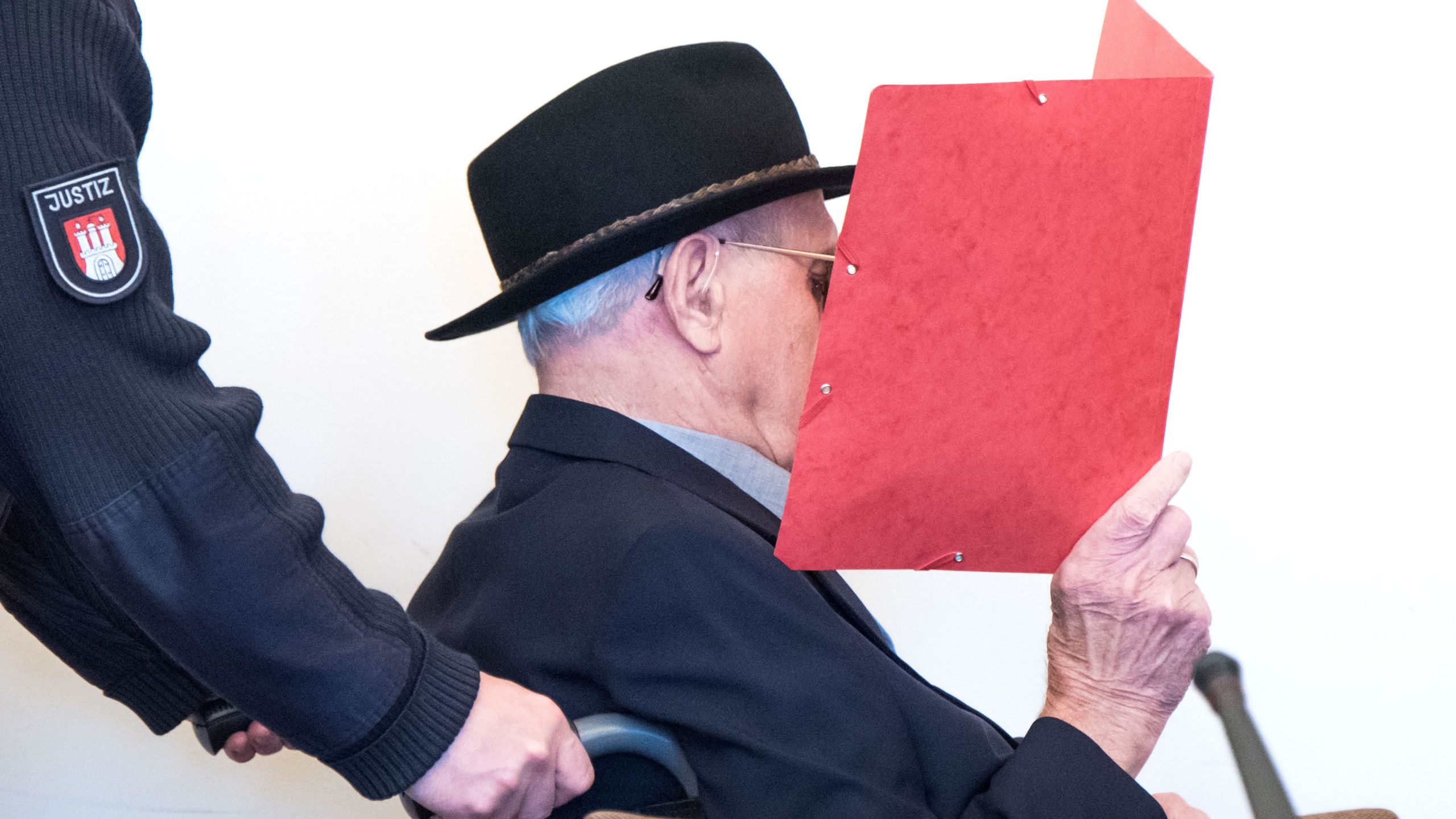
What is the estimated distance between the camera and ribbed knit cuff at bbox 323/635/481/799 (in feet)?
2.45

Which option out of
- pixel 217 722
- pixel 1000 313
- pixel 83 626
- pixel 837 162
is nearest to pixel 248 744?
pixel 217 722

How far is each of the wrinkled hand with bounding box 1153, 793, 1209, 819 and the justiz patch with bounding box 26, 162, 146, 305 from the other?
93cm

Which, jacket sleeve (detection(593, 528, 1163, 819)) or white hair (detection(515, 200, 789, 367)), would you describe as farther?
white hair (detection(515, 200, 789, 367))

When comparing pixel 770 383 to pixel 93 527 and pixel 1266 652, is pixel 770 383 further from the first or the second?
pixel 1266 652

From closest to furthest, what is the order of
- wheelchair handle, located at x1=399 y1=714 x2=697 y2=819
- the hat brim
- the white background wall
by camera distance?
wheelchair handle, located at x1=399 y1=714 x2=697 y2=819 → the hat brim → the white background wall

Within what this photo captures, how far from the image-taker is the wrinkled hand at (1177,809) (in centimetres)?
102

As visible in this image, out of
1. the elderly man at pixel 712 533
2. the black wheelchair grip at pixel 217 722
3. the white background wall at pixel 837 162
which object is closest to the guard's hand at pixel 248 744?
the black wheelchair grip at pixel 217 722

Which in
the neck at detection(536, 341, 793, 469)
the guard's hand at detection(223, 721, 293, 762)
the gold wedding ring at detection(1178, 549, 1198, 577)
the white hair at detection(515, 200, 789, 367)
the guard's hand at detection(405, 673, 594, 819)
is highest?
the white hair at detection(515, 200, 789, 367)

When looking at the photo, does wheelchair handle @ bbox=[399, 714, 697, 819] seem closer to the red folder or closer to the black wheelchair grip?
the red folder

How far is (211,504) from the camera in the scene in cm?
70

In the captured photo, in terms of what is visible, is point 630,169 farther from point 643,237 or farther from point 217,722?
point 217,722

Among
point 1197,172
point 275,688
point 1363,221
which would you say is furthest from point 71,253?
point 1363,221

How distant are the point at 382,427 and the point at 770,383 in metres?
0.94

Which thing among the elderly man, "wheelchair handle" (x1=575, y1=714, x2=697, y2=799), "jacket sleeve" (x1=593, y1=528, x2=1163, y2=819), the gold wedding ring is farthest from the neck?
the gold wedding ring
